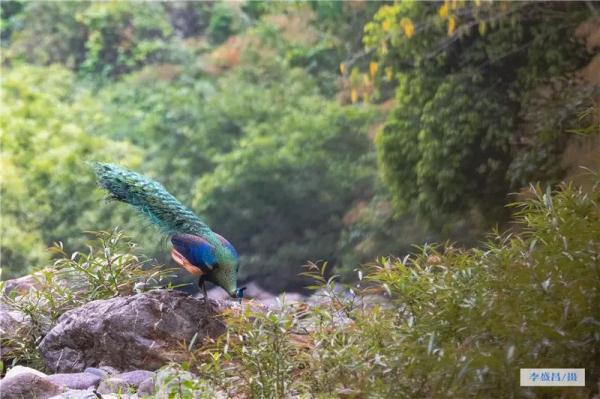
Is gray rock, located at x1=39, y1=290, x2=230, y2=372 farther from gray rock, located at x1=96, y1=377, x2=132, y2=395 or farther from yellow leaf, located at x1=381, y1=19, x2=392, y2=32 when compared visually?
yellow leaf, located at x1=381, y1=19, x2=392, y2=32

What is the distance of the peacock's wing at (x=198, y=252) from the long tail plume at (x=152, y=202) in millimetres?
81

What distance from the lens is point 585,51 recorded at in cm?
459

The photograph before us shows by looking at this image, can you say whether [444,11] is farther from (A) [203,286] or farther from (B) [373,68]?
(A) [203,286]

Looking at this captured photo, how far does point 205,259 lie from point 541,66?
8.51ft

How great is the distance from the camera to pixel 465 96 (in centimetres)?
473

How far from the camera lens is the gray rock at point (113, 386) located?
2.71 meters

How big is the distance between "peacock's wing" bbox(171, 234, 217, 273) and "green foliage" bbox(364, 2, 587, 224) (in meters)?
1.98

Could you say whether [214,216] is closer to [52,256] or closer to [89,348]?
[52,256]

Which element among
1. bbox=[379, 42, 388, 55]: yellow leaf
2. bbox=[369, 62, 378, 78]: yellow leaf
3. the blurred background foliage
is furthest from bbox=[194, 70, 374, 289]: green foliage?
bbox=[379, 42, 388, 55]: yellow leaf

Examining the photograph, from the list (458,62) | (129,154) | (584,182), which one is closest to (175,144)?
(129,154)

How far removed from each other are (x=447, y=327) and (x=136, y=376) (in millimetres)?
1122

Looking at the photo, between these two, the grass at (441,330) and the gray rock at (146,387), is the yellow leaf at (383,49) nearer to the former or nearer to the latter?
the grass at (441,330)

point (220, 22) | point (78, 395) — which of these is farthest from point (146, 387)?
point (220, 22)

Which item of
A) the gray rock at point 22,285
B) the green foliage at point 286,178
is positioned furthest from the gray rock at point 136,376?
the green foliage at point 286,178
